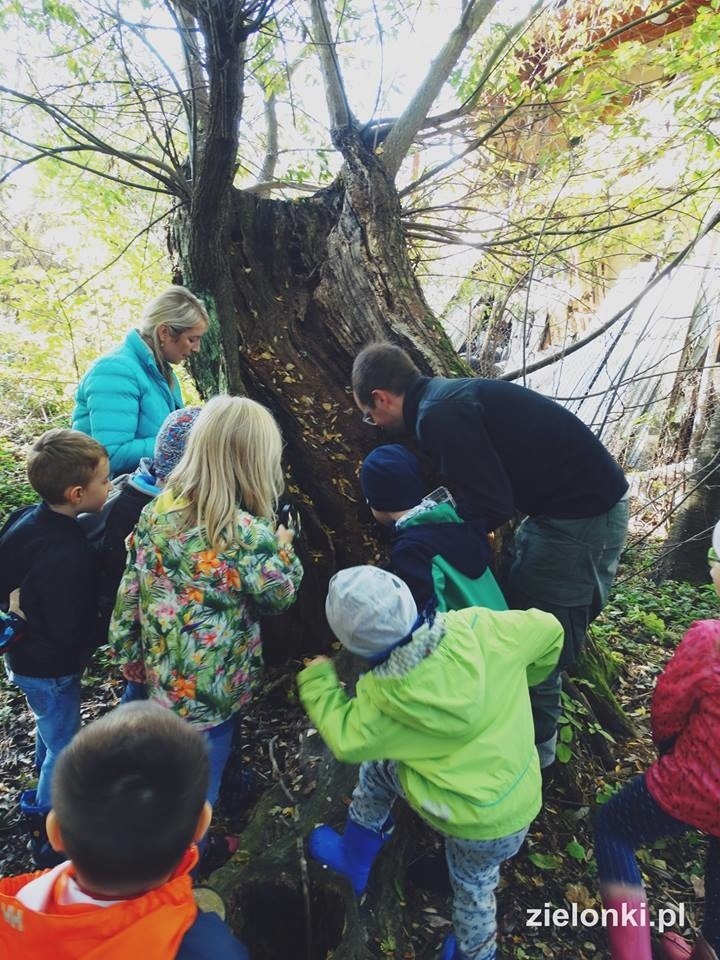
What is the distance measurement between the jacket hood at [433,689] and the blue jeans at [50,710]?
1.44 metres

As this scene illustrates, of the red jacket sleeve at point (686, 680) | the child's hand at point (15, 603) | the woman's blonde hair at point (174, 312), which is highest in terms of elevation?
the woman's blonde hair at point (174, 312)

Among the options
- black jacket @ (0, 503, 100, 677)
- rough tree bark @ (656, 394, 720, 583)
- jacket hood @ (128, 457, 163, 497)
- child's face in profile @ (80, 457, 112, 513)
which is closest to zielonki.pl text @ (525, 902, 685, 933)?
black jacket @ (0, 503, 100, 677)

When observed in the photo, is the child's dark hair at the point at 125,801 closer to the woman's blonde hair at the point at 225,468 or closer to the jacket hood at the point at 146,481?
the woman's blonde hair at the point at 225,468

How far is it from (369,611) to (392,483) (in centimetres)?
72

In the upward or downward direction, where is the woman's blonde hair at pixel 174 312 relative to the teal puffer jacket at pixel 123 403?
upward

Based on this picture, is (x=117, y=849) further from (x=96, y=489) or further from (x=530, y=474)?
(x=530, y=474)

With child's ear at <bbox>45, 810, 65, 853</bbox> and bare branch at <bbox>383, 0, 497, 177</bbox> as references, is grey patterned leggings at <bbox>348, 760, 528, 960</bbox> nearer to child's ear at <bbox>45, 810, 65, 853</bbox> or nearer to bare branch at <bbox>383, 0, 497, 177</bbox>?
child's ear at <bbox>45, 810, 65, 853</bbox>

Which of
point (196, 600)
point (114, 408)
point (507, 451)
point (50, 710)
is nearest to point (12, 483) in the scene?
point (114, 408)

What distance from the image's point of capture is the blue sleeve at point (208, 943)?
1160mm

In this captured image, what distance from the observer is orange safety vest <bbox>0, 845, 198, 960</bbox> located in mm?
1001

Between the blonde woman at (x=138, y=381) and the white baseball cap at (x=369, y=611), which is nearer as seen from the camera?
the white baseball cap at (x=369, y=611)

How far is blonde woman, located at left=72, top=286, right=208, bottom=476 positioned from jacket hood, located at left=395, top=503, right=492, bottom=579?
1491mm

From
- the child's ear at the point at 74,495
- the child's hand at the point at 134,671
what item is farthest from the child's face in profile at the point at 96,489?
the child's hand at the point at 134,671

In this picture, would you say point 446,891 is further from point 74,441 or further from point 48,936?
point 74,441
